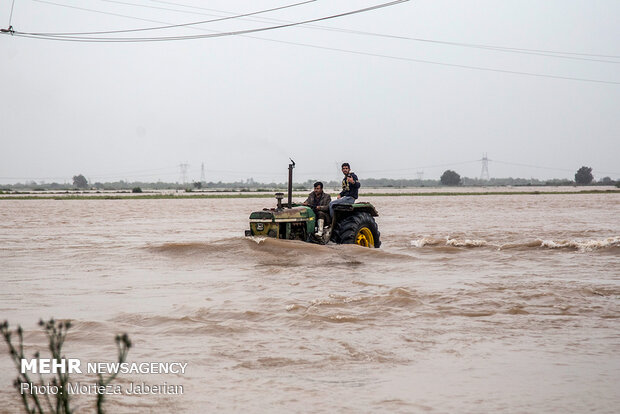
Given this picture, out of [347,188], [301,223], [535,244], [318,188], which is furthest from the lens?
[535,244]

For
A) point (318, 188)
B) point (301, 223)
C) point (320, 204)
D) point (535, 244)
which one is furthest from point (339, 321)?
point (535, 244)

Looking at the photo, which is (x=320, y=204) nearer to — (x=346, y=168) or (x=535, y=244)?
(x=346, y=168)

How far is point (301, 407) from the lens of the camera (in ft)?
15.4

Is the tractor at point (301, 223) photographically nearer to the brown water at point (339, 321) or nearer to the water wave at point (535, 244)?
the brown water at point (339, 321)

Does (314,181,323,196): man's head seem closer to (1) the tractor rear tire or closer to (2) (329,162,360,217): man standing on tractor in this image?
(2) (329,162,360,217): man standing on tractor

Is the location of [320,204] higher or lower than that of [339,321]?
higher

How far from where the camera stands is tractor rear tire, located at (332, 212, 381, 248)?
13.6 metres

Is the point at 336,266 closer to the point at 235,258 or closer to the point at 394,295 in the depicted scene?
the point at 235,258

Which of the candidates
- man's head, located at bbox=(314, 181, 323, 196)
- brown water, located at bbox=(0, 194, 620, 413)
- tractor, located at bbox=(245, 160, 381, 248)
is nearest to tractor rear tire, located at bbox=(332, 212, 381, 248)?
tractor, located at bbox=(245, 160, 381, 248)

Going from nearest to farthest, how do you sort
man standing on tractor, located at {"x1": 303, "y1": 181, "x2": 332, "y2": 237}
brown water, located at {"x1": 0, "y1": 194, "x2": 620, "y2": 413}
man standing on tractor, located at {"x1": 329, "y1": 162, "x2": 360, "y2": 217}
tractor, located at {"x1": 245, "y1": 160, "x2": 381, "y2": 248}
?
brown water, located at {"x1": 0, "y1": 194, "x2": 620, "y2": 413} < tractor, located at {"x1": 245, "y1": 160, "x2": 381, "y2": 248} < man standing on tractor, located at {"x1": 329, "y1": 162, "x2": 360, "y2": 217} < man standing on tractor, located at {"x1": 303, "y1": 181, "x2": 332, "y2": 237}

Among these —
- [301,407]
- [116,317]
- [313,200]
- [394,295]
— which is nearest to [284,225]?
[313,200]

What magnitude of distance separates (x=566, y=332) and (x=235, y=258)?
8.51 m

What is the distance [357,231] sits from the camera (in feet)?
44.9

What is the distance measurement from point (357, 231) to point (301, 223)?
3.80ft
